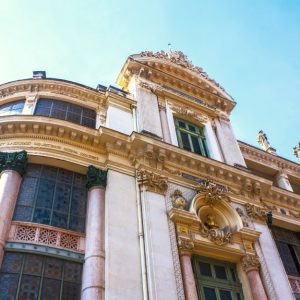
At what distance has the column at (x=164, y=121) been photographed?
17797mm

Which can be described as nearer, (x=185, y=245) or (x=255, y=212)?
(x=185, y=245)

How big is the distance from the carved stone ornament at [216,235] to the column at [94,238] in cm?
379

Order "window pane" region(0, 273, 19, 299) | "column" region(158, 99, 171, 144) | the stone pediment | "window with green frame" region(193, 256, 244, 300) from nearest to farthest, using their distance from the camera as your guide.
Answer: "window pane" region(0, 273, 19, 299), "window with green frame" region(193, 256, 244, 300), "column" region(158, 99, 171, 144), the stone pediment

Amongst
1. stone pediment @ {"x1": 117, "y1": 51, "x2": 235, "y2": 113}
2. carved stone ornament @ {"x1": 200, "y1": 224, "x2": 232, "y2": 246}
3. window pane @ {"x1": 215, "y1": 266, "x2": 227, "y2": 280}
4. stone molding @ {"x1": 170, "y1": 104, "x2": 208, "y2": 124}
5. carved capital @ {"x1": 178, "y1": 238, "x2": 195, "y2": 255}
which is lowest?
window pane @ {"x1": 215, "y1": 266, "x2": 227, "y2": 280}

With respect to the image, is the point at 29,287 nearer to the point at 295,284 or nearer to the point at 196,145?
the point at 295,284

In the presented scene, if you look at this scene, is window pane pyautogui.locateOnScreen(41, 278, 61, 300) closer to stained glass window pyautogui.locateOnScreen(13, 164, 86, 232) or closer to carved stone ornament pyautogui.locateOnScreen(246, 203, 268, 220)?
stained glass window pyautogui.locateOnScreen(13, 164, 86, 232)

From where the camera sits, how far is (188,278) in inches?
494

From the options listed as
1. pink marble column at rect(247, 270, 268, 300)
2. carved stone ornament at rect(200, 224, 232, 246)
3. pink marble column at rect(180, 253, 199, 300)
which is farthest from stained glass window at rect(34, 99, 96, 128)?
pink marble column at rect(247, 270, 268, 300)

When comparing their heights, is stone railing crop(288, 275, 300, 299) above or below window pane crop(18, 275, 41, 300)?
above

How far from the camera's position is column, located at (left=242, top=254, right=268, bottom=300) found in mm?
13552

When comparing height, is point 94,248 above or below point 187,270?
above

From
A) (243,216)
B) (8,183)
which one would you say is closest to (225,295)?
(243,216)

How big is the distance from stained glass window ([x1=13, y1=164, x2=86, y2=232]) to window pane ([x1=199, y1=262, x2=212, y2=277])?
4.39 m

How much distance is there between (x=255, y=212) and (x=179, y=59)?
10273 millimetres
